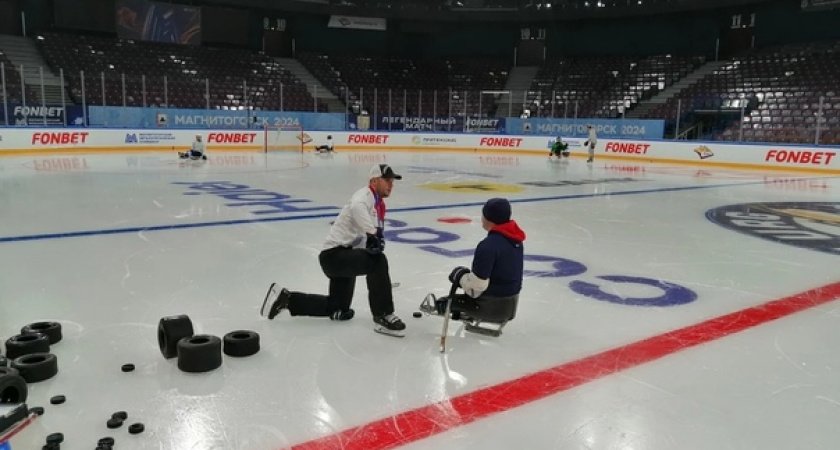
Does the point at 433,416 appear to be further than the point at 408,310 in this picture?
No

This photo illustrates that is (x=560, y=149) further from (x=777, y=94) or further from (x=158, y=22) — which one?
(x=158, y=22)

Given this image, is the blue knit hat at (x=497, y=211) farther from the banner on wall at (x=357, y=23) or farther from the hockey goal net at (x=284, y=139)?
the banner on wall at (x=357, y=23)

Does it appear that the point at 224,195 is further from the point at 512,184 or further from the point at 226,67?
the point at 226,67

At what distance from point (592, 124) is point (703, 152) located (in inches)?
240

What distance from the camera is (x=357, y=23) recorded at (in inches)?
1545

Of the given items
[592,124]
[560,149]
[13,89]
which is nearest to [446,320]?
[560,149]

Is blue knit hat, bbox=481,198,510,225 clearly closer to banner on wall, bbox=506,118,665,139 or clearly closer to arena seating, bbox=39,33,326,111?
banner on wall, bbox=506,118,665,139

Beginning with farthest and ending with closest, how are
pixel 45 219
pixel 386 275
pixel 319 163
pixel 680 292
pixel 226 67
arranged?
pixel 226 67
pixel 319 163
pixel 45 219
pixel 680 292
pixel 386 275

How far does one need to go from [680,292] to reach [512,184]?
366 inches

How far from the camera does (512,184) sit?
14.9m

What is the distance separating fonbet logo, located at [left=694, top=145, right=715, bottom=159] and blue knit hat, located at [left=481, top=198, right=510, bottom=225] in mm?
19825

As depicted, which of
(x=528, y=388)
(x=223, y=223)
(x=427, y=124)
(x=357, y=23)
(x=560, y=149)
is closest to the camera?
(x=528, y=388)

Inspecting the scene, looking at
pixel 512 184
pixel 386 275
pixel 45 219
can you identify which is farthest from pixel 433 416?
pixel 512 184

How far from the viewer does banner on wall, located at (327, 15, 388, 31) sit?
128 feet
